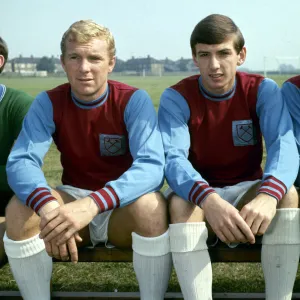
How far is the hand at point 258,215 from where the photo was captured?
7.65ft

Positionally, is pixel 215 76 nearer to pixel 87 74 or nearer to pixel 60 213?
pixel 87 74

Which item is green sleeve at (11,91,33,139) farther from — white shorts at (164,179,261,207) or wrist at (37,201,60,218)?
white shorts at (164,179,261,207)

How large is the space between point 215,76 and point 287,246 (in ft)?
3.20

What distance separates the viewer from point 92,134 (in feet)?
9.46

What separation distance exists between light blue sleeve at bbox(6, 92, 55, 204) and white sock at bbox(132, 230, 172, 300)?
55cm

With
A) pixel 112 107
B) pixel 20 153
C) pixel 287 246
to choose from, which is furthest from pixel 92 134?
pixel 287 246

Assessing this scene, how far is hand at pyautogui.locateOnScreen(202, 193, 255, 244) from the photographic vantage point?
232 cm

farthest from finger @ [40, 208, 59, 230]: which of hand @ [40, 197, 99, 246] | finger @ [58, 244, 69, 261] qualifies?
finger @ [58, 244, 69, 261]

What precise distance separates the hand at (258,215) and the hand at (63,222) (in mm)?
723

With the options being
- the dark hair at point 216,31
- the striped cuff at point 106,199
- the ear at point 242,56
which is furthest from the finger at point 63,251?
the ear at point 242,56

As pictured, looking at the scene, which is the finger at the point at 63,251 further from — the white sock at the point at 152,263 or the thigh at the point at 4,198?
the thigh at the point at 4,198

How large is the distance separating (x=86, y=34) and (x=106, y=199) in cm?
91

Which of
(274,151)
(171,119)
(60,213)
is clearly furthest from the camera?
(171,119)

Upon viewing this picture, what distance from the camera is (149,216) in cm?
243
